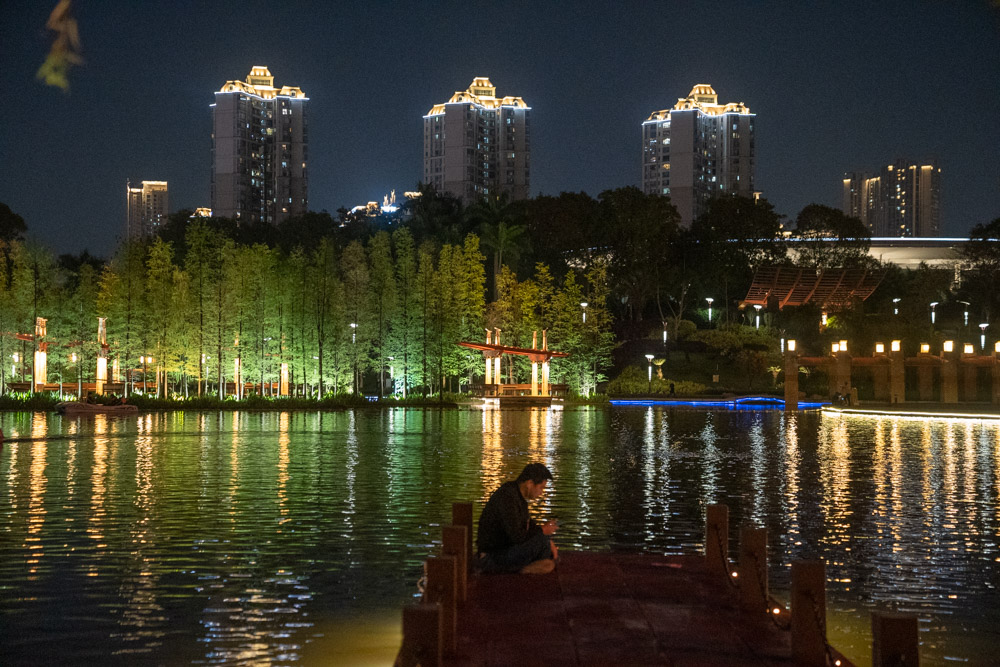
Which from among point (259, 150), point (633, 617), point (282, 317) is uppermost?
point (259, 150)

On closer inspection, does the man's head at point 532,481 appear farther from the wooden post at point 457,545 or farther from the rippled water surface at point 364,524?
the rippled water surface at point 364,524

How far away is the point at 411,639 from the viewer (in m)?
4.72

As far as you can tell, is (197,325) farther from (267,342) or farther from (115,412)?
(115,412)

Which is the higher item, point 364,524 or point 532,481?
point 532,481

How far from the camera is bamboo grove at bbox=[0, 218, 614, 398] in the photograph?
144 ft

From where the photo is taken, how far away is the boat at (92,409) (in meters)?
34.0

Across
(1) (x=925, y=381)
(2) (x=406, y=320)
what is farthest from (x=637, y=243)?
(1) (x=925, y=381)

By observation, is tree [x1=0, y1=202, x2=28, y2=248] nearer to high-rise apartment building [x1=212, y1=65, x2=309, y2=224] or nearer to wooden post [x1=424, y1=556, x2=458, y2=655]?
high-rise apartment building [x1=212, y1=65, x2=309, y2=224]

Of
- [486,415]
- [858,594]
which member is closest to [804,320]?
[486,415]

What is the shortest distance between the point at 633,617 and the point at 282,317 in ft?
135

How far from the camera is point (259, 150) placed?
13412 centimetres

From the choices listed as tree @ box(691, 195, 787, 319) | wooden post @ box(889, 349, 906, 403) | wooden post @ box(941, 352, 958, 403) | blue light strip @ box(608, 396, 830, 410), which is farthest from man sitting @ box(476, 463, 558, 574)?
tree @ box(691, 195, 787, 319)

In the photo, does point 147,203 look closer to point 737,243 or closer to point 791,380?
point 737,243

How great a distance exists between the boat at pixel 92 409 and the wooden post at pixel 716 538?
99.6 feet
